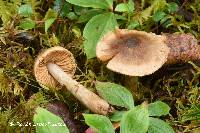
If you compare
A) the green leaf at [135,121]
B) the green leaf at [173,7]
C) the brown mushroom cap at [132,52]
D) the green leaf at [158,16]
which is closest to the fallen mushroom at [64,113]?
the brown mushroom cap at [132,52]

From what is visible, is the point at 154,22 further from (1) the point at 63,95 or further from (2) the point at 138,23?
(1) the point at 63,95

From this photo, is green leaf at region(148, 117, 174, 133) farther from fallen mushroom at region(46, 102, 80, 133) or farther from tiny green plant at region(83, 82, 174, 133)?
fallen mushroom at region(46, 102, 80, 133)

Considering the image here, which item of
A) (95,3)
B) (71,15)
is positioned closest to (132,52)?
(95,3)

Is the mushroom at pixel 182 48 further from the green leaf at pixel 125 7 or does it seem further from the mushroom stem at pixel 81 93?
the mushroom stem at pixel 81 93

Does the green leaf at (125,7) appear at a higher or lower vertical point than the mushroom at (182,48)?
higher

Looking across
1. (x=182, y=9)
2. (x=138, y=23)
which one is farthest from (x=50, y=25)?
(x=182, y=9)

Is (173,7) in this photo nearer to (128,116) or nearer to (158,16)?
(158,16)
